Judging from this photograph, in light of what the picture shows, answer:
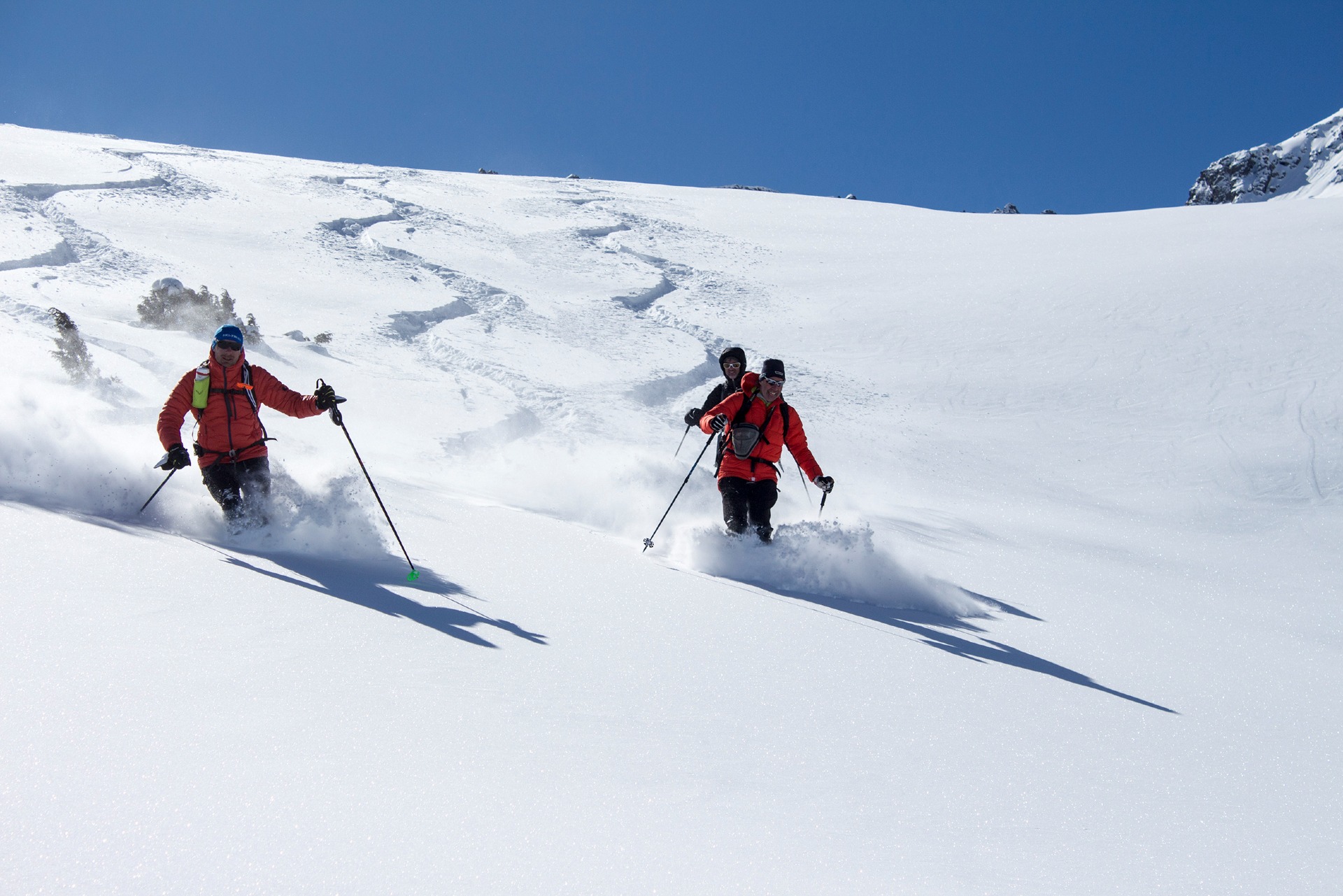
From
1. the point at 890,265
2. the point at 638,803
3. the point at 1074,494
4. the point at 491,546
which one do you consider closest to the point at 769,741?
the point at 638,803

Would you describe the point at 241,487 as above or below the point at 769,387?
below

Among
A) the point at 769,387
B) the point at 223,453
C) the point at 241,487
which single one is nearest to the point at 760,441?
the point at 769,387

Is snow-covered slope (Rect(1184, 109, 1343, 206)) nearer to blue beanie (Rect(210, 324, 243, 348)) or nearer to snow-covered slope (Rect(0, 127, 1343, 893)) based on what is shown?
snow-covered slope (Rect(0, 127, 1343, 893))

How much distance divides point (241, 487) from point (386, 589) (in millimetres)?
1961

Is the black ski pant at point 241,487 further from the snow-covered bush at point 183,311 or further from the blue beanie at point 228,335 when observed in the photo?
the snow-covered bush at point 183,311

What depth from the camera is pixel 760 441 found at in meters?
6.99

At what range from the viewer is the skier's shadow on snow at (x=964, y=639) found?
4.55 meters

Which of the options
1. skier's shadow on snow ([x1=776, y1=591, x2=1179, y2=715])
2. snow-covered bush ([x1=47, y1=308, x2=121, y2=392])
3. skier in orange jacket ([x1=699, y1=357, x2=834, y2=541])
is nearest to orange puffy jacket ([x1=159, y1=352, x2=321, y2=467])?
skier in orange jacket ([x1=699, y1=357, x2=834, y2=541])

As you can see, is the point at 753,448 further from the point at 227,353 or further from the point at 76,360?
the point at 76,360

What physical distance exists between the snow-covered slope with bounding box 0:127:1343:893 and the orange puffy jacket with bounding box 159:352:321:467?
0.33 m

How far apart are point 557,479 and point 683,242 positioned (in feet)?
52.3

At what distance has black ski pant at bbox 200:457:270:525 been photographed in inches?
221

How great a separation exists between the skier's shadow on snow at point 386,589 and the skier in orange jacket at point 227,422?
3.21 feet

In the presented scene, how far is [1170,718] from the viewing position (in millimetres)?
3951
